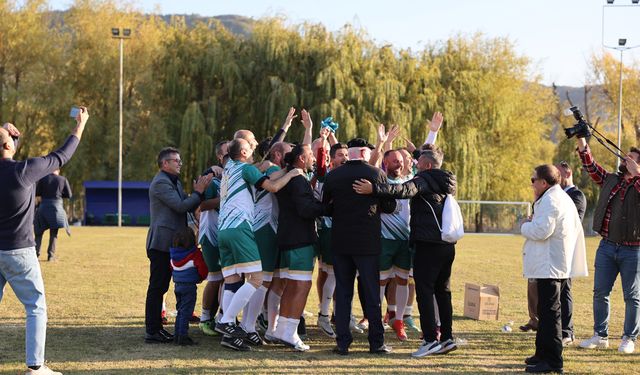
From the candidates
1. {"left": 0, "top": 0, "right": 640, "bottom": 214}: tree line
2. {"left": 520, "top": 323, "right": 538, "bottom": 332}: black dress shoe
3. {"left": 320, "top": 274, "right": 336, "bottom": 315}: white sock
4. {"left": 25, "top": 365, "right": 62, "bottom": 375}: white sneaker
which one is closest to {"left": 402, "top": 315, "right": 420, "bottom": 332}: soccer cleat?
{"left": 320, "top": 274, "right": 336, "bottom": 315}: white sock

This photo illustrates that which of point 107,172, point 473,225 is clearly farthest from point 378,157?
point 107,172

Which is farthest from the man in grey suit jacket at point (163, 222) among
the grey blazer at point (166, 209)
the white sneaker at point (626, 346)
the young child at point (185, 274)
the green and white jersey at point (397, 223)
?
the white sneaker at point (626, 346)

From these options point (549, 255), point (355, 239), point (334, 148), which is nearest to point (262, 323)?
point (355, 239)

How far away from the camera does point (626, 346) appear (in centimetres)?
832

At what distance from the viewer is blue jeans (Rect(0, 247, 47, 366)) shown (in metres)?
6.48

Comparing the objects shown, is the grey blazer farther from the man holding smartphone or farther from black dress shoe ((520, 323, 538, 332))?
black dress shoe ((520, 323, 538, 332))

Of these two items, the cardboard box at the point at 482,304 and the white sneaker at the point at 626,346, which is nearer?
the white sneaker at the point at 626,346

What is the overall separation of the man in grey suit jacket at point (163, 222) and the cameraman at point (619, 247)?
4.31 metres

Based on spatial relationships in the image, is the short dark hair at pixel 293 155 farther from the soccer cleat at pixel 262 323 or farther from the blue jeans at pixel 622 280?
the blue jeans at pixel 622 280

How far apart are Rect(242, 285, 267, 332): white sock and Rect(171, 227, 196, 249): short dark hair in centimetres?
86

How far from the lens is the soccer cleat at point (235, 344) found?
313 inches

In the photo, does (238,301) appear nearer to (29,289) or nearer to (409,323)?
(29,289)

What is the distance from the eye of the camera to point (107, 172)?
43156 millimetres

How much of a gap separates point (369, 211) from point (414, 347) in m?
1.69
